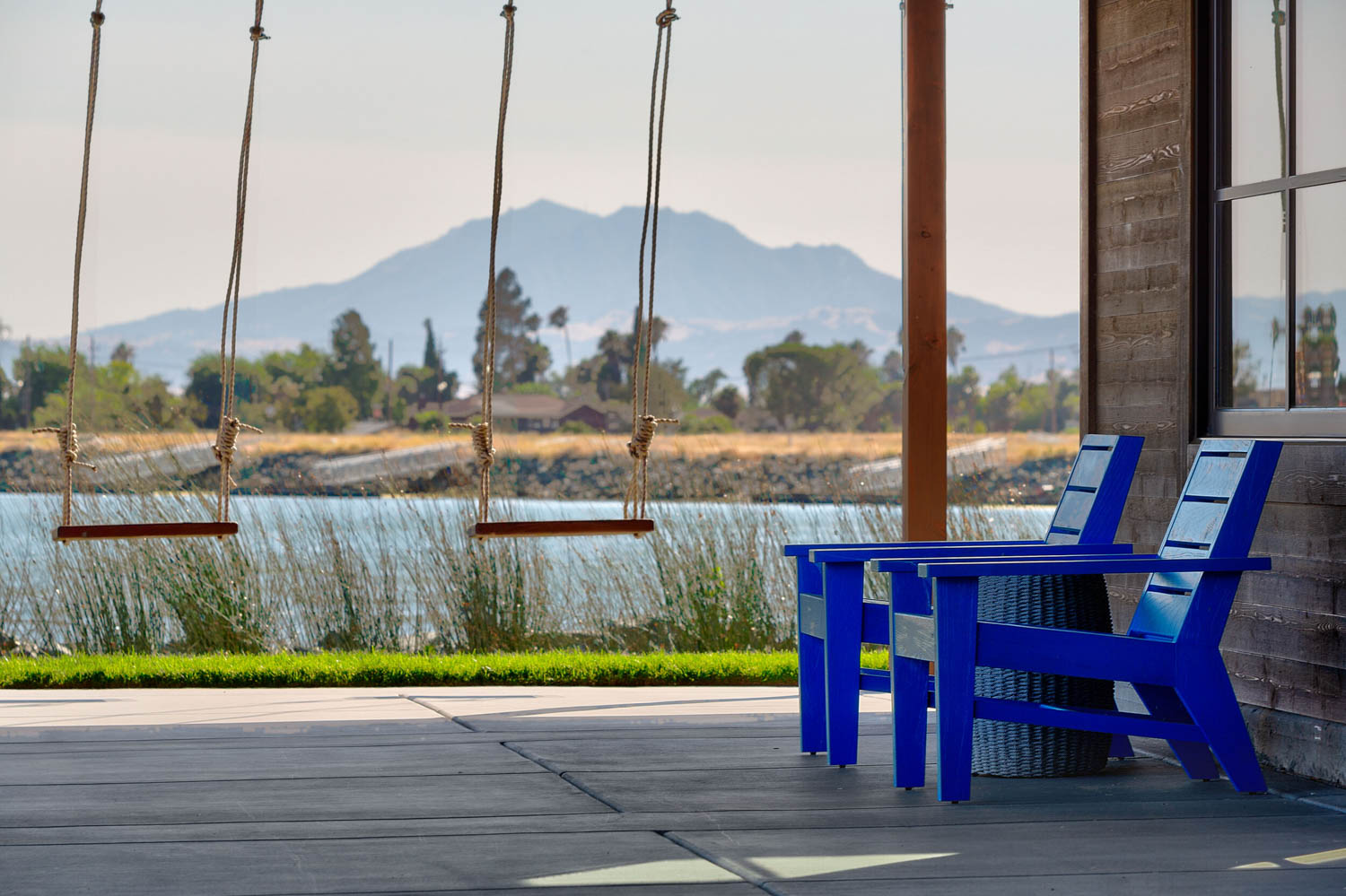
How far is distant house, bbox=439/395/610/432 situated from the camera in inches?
1623

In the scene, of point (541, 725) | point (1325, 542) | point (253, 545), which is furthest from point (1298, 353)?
point (253, 545)

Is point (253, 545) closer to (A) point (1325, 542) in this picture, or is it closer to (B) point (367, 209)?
(A) point (1325, 542)

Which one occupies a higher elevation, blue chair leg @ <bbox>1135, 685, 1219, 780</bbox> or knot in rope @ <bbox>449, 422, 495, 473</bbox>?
knot in rope @ <bbox>449, 422, 495, 473</bbox>

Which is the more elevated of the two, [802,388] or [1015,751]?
[802,388]

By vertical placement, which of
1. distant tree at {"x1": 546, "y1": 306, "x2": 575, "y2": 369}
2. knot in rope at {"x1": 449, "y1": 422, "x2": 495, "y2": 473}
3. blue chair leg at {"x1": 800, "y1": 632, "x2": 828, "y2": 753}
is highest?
distant tree at {"x1": 546, "y1": 306, "x2": 575, "y2": 369}

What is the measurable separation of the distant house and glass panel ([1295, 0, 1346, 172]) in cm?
3531

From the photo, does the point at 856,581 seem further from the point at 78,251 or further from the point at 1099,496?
the point at 78,251

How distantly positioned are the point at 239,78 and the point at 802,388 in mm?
21254

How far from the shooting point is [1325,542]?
306cm

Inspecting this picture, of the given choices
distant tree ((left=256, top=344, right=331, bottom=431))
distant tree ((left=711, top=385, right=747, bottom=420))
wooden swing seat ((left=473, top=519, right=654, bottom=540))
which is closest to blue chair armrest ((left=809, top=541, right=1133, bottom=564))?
wooden swing seat ((left=473, top=519, right=654, bottom=540))

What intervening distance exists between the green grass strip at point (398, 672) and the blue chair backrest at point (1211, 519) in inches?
76.7

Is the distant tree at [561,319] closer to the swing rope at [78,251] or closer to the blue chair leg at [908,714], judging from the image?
the swing rope at [78,251]

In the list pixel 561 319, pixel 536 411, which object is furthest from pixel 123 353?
pixel 561 319

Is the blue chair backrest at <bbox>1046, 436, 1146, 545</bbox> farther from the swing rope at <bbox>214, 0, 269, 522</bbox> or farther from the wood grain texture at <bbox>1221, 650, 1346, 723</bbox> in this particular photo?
the swing rope at <bbox>214, 0, 269, 522</bbox>
